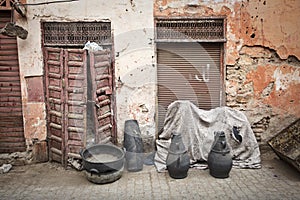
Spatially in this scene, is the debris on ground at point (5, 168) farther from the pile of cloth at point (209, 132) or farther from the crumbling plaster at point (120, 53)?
the pile of cloth at point (209, 132)

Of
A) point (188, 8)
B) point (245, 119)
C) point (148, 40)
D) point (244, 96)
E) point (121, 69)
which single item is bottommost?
point (245, 119)

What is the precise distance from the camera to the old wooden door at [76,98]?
5879 mm

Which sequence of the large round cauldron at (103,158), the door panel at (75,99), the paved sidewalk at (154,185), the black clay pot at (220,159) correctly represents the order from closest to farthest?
the paved sidewalk at (154,185) < the large round cauldron at (103,158) < the black clay pot at (220,159) < the door panel at (75,99)

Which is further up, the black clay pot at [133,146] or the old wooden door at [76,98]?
the old wooden door at [76,98]

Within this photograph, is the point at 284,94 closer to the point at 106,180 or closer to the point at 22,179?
the point at 106,180

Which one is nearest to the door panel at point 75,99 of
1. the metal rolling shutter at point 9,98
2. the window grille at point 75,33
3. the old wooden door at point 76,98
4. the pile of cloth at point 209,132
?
the old wooden door at point 76,98

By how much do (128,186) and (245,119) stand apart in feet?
9.18

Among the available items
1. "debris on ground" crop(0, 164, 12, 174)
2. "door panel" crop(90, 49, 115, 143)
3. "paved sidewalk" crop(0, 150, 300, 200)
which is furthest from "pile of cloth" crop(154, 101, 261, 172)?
"debris on ground" crop(0, 164, 12, 174)

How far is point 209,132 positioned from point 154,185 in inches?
66.4

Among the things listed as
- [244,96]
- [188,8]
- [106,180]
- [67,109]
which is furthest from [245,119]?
[67,109]

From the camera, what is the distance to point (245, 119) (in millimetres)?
6270

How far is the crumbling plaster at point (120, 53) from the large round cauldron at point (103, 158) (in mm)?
597

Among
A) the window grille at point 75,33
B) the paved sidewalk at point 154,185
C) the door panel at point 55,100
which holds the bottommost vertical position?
the paved sidewalk at point 154,185

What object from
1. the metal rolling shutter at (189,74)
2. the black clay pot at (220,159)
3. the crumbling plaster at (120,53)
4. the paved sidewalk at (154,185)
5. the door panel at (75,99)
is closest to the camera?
the paved sidewalk at (154,185)
